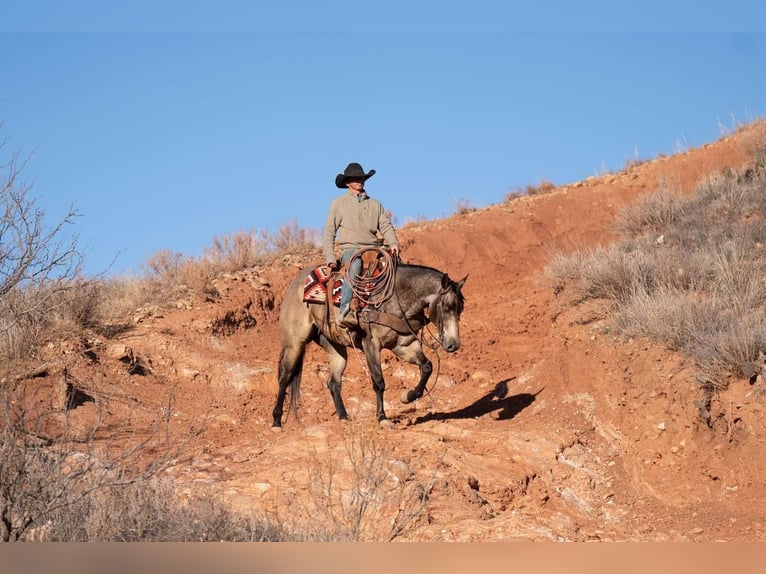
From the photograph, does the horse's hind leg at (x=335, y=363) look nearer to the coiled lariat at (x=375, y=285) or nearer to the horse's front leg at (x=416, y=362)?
the horse's front leg at (x=416, y=362)

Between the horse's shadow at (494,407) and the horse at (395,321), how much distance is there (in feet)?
4.88

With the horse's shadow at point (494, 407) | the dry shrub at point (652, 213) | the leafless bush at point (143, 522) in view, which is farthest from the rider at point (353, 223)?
the dry shrub at point (652, 213)

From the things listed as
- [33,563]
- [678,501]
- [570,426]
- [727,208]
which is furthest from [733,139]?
[33,563]

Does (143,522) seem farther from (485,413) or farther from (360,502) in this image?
(485,413)

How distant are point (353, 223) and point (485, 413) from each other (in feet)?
13.1

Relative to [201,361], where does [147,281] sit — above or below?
above

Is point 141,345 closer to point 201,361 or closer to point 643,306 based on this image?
point 201,361

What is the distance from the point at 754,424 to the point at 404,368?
8003mm

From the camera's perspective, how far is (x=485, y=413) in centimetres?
1435

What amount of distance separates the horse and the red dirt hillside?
2.69 feet

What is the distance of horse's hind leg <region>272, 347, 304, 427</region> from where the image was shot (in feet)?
44.4

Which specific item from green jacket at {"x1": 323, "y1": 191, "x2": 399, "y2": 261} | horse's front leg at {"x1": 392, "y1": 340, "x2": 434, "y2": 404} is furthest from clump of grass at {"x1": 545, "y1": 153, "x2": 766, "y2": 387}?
green jacket at {"x1": 323, "y1": 191, "x2": 399, "y2": 261}

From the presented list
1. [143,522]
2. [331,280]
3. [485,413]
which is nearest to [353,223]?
[331,280]

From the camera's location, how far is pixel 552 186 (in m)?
25.5
